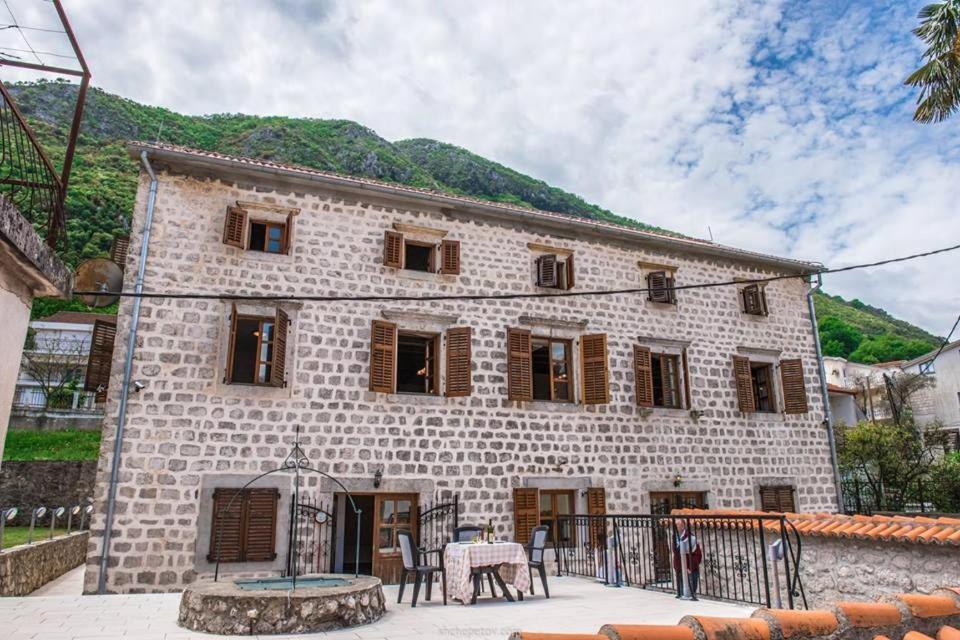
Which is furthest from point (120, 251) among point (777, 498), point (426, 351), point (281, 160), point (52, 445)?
point (281, 160)

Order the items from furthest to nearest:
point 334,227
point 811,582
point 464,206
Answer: point 464,206 → point 334,227 → point 811,582

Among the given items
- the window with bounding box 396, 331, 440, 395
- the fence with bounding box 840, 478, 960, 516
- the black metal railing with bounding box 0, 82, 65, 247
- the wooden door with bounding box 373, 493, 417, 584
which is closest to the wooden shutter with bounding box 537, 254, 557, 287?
the window with bounding box 396, 331, 440, 395

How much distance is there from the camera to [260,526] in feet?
31.6

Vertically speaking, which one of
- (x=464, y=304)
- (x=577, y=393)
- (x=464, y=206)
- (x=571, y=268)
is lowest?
(x=577, y=393)

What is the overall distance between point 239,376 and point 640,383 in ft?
26.1

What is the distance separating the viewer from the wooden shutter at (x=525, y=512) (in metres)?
11.2

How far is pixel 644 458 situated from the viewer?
12.6 meters

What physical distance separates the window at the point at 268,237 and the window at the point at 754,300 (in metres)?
10.5

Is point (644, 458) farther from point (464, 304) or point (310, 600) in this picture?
point (310, 600)

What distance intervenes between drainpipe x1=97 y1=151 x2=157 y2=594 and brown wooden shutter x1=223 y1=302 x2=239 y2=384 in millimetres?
1347

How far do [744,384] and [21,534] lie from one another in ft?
57.1

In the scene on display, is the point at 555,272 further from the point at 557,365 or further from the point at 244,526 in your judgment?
the point at 244,526

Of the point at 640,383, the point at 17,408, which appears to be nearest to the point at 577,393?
the point at 640,383

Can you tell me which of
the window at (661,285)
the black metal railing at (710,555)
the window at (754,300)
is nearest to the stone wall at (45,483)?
the black metal railing at (710,555)
